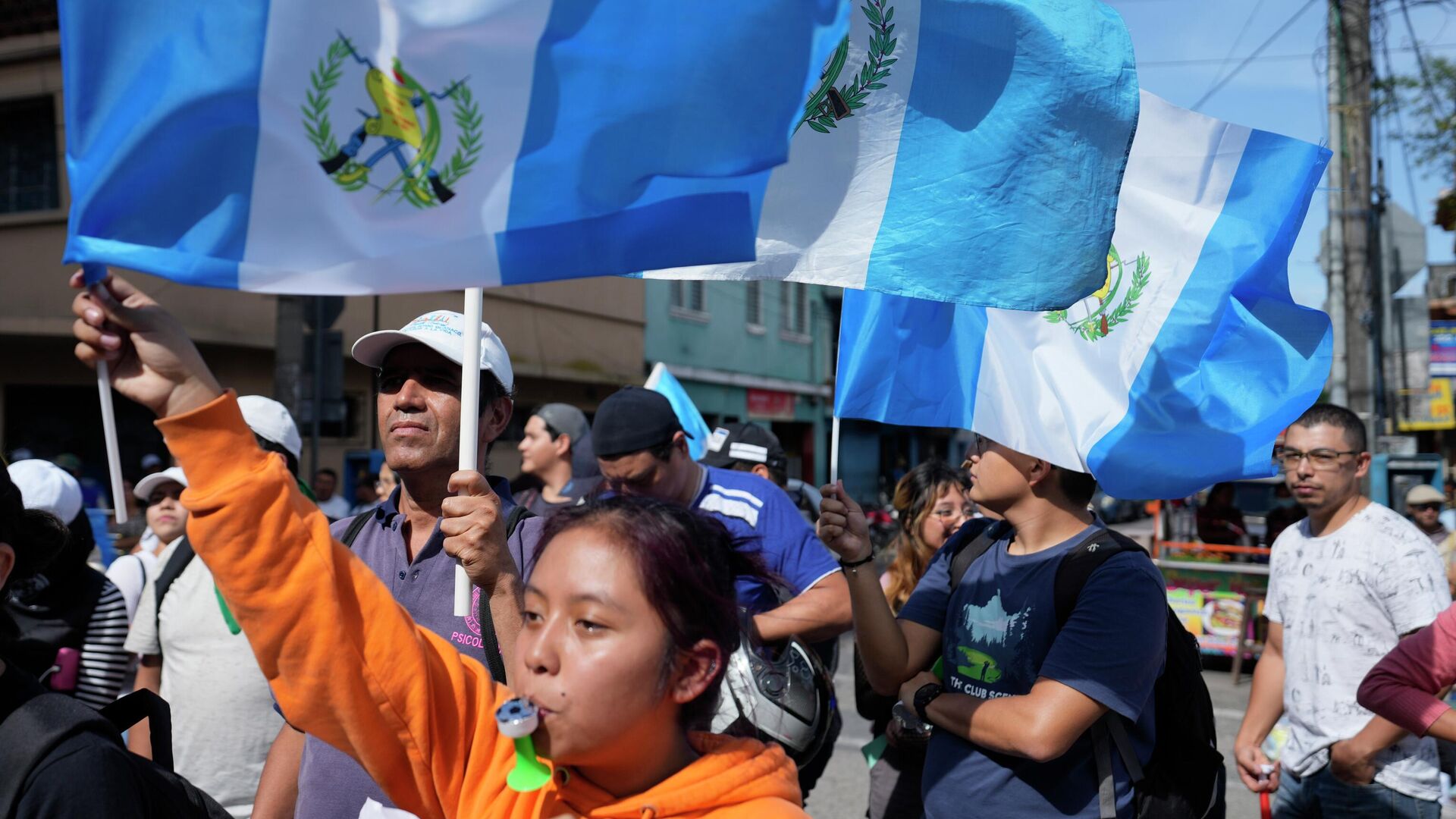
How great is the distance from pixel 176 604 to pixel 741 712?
1689 mm

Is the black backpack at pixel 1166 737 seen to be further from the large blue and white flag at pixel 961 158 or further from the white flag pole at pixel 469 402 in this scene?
the white flag pole at pixel 469 402

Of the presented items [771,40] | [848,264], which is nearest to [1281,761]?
[848,264]

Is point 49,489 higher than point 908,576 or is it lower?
higher

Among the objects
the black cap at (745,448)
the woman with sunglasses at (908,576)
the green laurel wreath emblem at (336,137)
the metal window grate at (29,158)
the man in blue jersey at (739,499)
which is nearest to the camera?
the green laurel wreath emblem at (336,137)

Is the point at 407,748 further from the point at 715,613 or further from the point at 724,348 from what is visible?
the point at 724,348

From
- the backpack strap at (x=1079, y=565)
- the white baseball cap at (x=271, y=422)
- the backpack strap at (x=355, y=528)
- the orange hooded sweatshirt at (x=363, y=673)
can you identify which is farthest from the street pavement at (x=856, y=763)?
the orange hooded sweatshirt at (x=363, y=673)

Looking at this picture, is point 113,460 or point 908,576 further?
point 908,576

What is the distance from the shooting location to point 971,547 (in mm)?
3330

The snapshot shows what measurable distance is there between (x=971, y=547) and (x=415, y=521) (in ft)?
5.03

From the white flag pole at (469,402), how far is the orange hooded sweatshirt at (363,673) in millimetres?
187

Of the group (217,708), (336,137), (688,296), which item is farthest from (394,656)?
(688,296)

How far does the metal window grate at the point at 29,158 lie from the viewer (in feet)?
52.4

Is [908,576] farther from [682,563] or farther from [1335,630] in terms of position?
[682,563]

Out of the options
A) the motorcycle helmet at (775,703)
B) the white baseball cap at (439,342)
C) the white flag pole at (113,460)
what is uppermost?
the white baseball cap at (439,342)
